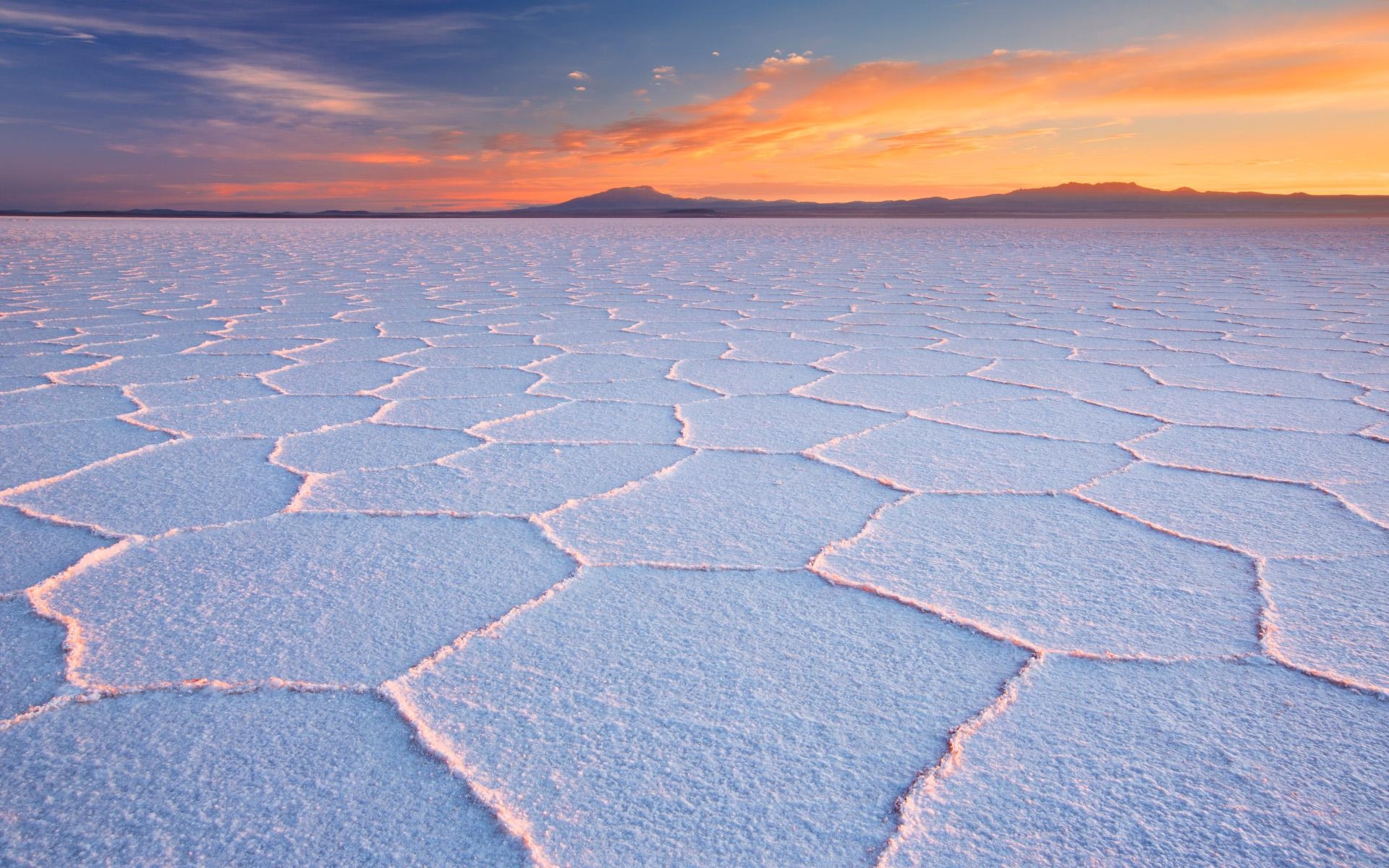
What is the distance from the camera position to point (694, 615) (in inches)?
40.4

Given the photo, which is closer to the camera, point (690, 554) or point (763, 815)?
point (763, 815)

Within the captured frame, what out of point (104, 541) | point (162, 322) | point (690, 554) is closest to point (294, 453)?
point (104, 541)

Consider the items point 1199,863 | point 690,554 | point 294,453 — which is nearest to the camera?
point 1199,863

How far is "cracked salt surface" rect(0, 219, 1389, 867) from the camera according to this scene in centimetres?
70

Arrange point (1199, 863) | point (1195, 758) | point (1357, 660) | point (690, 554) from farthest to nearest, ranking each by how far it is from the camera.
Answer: point (690, 554) → point (1357, 660) → point (1195, 758) → point (1199, 863)

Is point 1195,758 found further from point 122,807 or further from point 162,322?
point 162,322

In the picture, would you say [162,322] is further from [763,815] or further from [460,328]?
[763,815]

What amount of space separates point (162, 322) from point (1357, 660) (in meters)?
3.75

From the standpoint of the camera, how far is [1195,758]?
0.77m

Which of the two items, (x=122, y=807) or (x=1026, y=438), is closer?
(x=122, y=807)

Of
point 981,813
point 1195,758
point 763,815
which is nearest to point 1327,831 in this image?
point 1195,758

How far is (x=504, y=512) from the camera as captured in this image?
1.35 m

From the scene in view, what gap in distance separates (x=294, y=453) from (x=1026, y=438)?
4.58 ft

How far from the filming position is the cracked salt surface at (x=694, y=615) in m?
0.70
